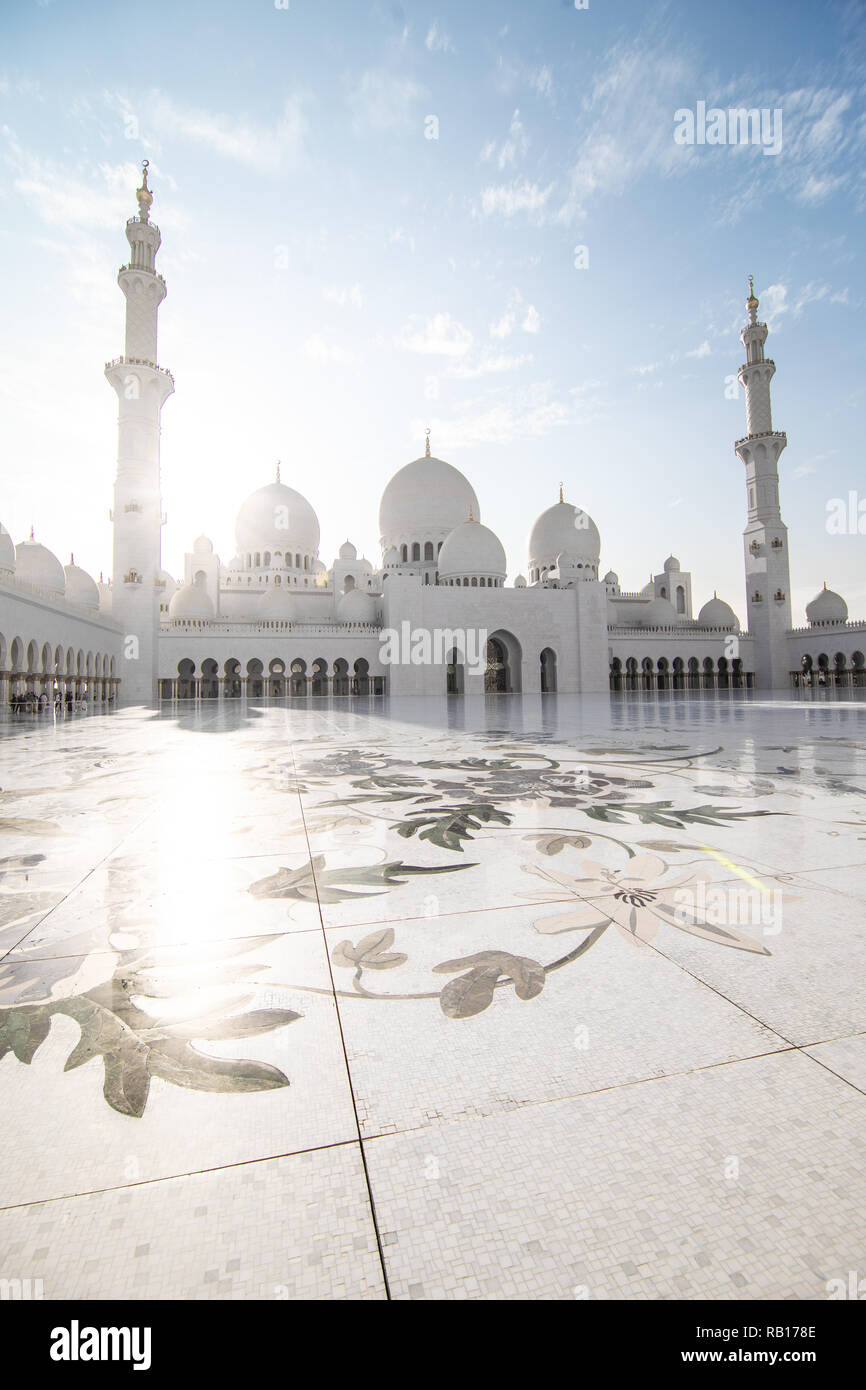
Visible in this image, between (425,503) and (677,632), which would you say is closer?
(425,503)

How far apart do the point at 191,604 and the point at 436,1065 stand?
27483mm

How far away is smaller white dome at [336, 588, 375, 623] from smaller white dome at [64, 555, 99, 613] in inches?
421

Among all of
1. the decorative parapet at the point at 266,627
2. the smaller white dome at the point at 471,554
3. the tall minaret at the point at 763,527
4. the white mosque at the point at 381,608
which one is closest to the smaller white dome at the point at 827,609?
the white mosque at the point at 381,608

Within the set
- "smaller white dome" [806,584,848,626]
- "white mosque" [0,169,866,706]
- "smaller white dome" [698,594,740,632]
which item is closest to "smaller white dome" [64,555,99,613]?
A: "white mosque" [0,169,866,706]

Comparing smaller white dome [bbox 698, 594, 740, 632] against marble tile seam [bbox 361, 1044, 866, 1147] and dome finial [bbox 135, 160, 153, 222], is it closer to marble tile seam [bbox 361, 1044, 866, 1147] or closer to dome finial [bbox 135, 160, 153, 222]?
dome finial [bbox 135, 160, 153, 222]

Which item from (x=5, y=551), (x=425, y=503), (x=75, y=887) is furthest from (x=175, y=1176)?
(x=425, y=503)

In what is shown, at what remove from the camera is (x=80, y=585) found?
28297 millimetres

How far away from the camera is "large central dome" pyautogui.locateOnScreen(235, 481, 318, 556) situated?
31375 millimetres

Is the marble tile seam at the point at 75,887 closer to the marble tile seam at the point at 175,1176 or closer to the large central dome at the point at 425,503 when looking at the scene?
the marble tile seam at the point at 175,1176

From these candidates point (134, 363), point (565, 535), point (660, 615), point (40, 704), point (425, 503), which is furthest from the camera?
point (660, 615)

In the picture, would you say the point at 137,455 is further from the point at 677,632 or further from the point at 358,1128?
the point at 358,1128
